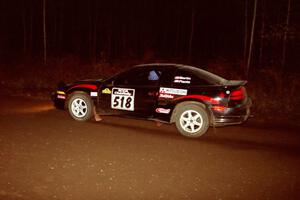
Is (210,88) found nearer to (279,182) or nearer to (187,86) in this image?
(187,86)

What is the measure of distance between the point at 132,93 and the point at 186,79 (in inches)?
53.0

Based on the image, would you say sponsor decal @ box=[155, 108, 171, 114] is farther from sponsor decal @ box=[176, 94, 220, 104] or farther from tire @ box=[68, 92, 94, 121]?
tire @ box=[68, 92, 94, 121]

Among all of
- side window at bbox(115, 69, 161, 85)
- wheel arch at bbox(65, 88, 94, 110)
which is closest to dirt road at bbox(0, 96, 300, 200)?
wheel arch at bbox(65, 88, 94, 110)

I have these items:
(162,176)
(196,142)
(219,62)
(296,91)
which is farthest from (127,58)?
(162,176)

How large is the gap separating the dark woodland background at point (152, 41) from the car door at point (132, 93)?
439 cm

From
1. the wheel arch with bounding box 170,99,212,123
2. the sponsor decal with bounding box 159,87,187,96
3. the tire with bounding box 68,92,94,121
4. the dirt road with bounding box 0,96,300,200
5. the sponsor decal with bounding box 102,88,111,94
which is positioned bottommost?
the dirt road with bounding box 0,96,300,200

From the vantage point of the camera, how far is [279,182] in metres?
5.70

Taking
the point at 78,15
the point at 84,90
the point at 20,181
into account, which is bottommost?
the point at 20,181

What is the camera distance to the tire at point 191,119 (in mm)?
8297

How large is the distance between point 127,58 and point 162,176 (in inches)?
555

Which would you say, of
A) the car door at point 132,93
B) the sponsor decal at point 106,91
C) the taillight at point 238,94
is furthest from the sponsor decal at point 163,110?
the taillight at point 238,94

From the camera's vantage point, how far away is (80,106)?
9.77 m

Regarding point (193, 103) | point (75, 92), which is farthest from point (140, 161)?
point (75, 92)

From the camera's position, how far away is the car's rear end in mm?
8102
